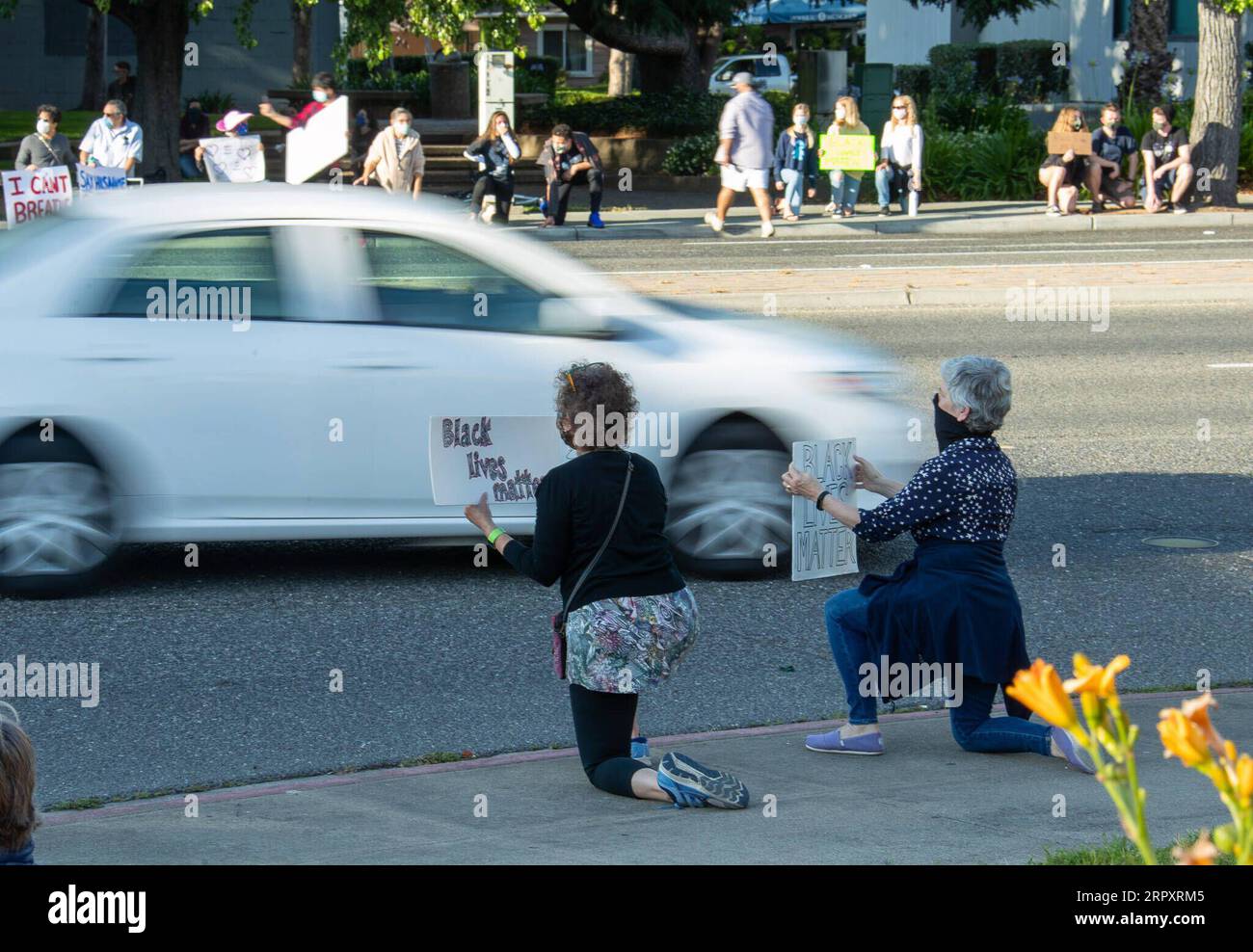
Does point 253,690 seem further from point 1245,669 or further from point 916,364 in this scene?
point 916,364

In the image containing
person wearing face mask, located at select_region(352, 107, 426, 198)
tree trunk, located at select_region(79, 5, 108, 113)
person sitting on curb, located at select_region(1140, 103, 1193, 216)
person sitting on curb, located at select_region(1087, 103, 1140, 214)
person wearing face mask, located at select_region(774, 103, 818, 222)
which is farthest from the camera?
tree trunk, located at select_region(79, 5, 108, 113)

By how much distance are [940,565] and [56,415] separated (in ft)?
13.2

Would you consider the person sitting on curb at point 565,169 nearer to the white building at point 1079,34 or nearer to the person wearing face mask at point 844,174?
the person wearing face mask at point 844,174

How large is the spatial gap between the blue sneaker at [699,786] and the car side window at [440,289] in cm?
321

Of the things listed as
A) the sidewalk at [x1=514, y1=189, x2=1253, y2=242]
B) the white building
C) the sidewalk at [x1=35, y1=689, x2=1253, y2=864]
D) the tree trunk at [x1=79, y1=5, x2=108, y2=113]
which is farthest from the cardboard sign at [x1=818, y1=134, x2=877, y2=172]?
the tree trunk at [x1=79, y1=5, x2=108, y2=113]

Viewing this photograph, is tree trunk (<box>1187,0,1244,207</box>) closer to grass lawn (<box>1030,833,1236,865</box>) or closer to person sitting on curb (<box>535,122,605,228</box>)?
person sitting on curb (<box>535,122,605,228</box>)

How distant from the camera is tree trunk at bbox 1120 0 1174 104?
31.2 metres

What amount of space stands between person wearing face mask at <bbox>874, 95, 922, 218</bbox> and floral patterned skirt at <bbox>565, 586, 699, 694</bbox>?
21.5 m

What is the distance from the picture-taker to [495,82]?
27.3 meters

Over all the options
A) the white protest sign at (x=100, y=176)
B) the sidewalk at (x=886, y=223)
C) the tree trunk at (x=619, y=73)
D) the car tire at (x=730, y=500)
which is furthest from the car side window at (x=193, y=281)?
the tree trunk at (x=619, y=73)

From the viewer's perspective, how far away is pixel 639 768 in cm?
554

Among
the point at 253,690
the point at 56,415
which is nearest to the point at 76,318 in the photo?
the point at 56,415

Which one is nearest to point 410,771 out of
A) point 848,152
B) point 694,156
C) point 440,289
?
point 440,289

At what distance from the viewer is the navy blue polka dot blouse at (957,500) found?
19.0 ft
